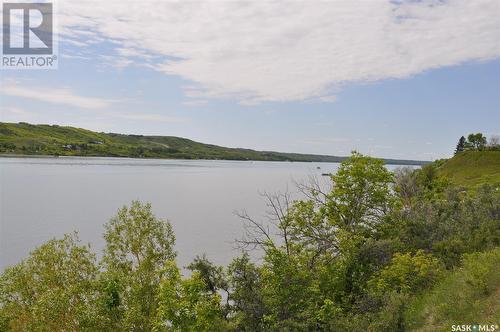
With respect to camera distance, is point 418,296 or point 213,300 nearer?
point 213,300

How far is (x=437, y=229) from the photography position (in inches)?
1389

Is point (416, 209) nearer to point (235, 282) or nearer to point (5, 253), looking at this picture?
point (235, 282)

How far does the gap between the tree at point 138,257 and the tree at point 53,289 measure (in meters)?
1.68

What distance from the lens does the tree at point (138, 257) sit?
25853 mm

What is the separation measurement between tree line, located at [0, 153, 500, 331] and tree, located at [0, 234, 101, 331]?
0.24 feet

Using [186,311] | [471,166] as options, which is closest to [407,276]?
[186,311]

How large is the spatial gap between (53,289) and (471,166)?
478 ft

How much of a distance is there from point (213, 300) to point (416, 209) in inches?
1090

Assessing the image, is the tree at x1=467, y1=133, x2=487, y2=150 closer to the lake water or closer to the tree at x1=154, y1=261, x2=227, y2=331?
the lake water

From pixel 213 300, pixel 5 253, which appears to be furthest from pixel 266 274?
pixel 5 253

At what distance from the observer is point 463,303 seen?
63.4 ft

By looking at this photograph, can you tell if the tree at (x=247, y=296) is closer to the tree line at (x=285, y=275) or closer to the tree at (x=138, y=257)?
the tree line at (x=285, y=275)

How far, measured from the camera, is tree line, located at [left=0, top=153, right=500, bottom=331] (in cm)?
2191

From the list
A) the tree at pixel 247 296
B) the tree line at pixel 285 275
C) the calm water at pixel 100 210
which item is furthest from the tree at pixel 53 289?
the calm water at pixel 100 210
